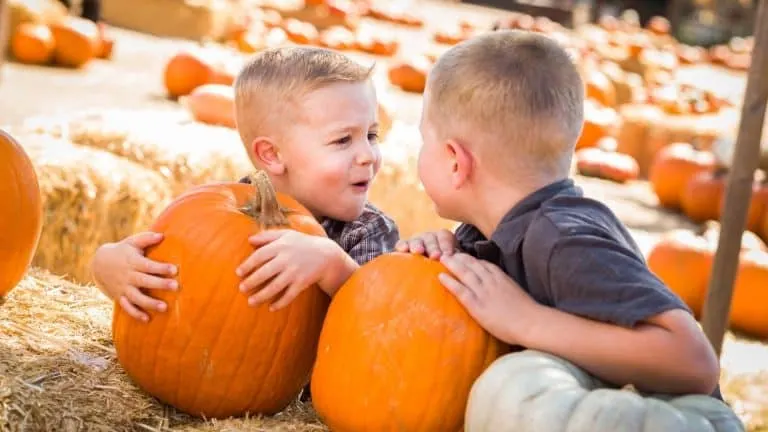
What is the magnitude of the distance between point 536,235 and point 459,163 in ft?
0.93

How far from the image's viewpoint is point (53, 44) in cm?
1055

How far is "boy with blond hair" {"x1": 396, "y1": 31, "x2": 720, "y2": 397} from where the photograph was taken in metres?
1.98

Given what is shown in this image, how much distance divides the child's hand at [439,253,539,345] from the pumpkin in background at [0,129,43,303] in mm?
1410

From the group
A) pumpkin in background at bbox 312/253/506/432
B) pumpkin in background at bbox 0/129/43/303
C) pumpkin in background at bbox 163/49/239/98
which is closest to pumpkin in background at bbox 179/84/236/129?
pumpkin in background at bbox 163/49/239/98

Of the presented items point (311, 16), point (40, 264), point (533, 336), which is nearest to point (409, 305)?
point (533, 336)

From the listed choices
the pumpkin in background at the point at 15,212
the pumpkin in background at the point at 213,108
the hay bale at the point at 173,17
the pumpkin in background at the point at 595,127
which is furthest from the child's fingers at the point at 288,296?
the hay bale at the point at 173,17

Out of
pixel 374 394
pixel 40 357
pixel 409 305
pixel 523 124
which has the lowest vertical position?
pixel 40 357

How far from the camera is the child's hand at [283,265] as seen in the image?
2.26m

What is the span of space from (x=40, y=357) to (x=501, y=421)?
4.00 feet

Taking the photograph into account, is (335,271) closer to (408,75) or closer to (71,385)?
(71,385)

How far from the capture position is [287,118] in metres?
2.80

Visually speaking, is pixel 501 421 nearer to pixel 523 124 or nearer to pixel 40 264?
pixel 523 124

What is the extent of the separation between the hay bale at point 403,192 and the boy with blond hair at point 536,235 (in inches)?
128

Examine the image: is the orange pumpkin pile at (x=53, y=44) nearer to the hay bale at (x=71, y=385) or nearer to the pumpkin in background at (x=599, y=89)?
the pumpkin in background at (x=599, y=89)
